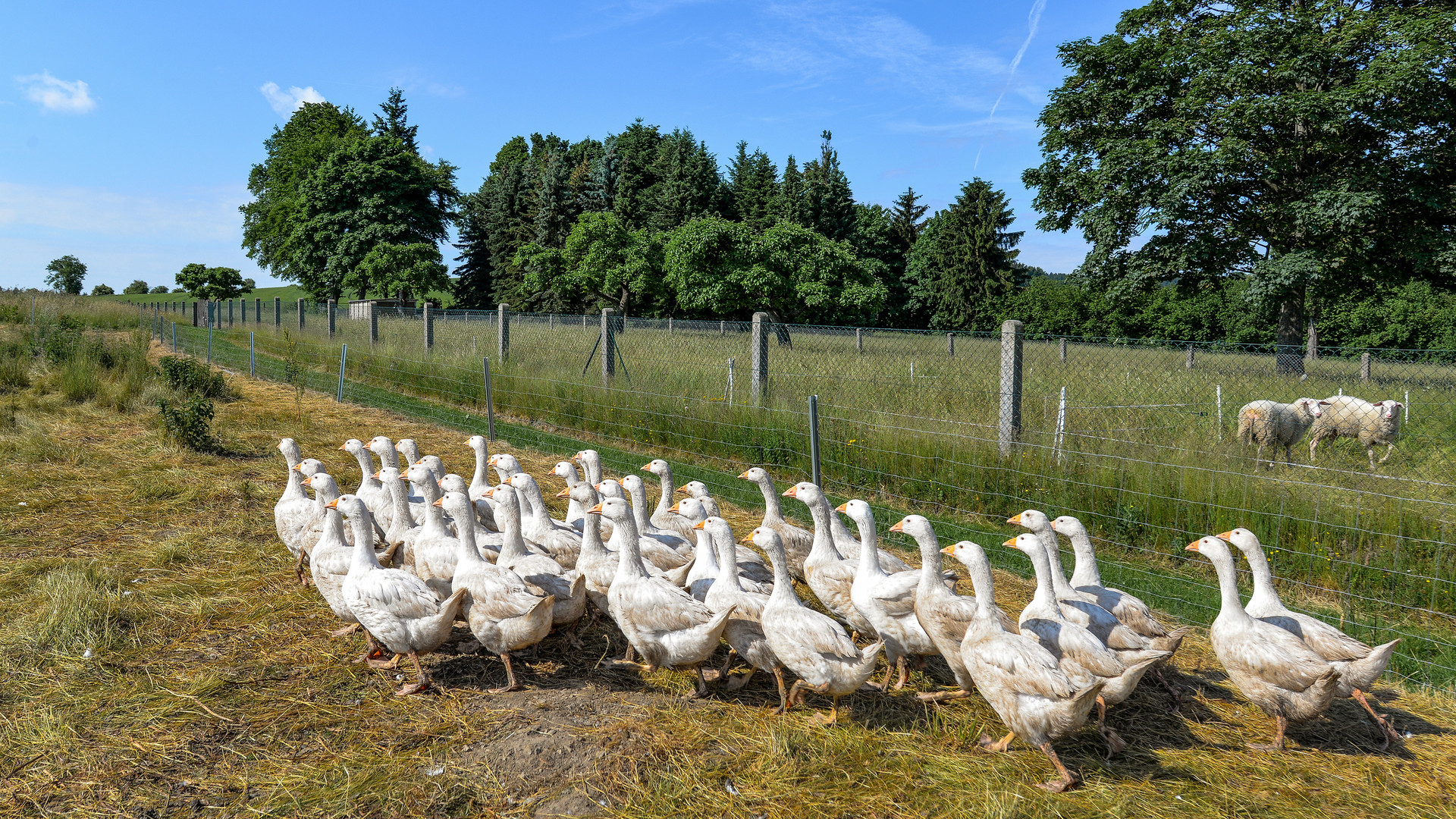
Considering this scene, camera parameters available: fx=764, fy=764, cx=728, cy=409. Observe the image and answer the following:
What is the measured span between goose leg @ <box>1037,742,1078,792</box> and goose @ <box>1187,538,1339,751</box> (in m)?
1.11

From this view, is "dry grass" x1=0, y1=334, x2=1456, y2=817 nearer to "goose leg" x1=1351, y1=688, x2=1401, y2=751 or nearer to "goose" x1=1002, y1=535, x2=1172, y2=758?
"goose leg" x1=1351, y1=688, x2=1401, y2=751

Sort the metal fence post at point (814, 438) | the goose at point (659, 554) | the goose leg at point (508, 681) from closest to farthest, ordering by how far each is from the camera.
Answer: the goose leg at point (508, 681) → the goose at point (659, 554) → the metal fence post at point (814, 438)

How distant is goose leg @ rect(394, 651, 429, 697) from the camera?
4.19 metres

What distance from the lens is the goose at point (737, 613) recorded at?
4176mm

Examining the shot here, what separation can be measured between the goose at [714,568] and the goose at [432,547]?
151 cm

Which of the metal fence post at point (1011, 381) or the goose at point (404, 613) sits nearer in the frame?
the goose at point (404, 613)

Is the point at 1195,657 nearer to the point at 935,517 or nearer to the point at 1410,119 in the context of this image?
the point at 935,517

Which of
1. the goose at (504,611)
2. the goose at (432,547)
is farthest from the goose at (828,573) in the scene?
the goose at (432,547)

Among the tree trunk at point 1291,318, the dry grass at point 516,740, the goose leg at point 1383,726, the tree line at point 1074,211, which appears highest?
the tree line at point 1074,211

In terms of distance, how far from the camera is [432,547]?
201 inches

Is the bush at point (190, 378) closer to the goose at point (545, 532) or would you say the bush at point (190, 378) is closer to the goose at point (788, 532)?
the goose at point (545, 532)

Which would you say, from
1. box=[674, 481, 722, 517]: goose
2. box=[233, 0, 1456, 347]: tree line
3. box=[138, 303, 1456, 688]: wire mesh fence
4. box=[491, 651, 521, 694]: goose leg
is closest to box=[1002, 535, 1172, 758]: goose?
box=[138, 303, 1456, 688]: wire mesh fence

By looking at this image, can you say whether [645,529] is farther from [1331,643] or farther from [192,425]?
[192,425]

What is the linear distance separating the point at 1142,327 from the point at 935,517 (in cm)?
4968
